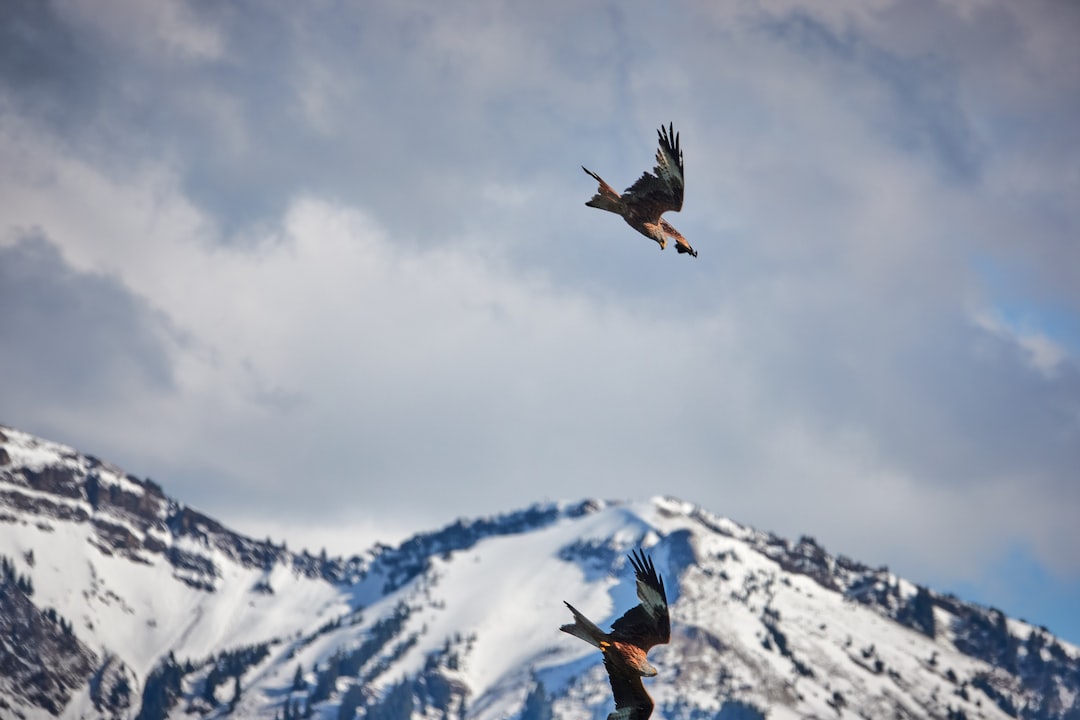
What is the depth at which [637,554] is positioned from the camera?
4469 centimetres

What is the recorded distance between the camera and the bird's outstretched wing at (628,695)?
40969 mm

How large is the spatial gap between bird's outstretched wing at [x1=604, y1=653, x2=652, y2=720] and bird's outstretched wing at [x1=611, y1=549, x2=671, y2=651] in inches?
76.2

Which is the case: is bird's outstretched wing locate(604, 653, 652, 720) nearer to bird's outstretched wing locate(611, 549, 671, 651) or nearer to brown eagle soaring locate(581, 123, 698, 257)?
bird's outstretched wing locate(611, 549, 671, 651)

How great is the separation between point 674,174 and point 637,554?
48.3 ft

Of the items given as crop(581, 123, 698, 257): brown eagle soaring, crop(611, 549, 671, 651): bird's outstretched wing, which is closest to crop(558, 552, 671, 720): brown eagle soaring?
crop(611, 549, 671, 651): bird's outstretched wing

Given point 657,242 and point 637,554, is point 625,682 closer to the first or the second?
point 637,554

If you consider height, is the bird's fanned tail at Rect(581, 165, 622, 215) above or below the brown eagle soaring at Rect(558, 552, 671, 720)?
above

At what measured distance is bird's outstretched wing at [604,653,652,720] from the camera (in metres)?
41.0

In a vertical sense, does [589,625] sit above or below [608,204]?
below

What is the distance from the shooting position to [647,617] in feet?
143

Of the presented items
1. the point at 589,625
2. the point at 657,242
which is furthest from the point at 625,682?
the point at 657,242

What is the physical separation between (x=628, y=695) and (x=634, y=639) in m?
2.35

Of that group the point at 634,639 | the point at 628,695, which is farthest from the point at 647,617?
the point at 628,695

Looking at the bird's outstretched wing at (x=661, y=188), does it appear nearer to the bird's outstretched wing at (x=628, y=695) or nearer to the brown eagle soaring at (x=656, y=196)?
the brown eagle soaring at (x=656, y=196)
